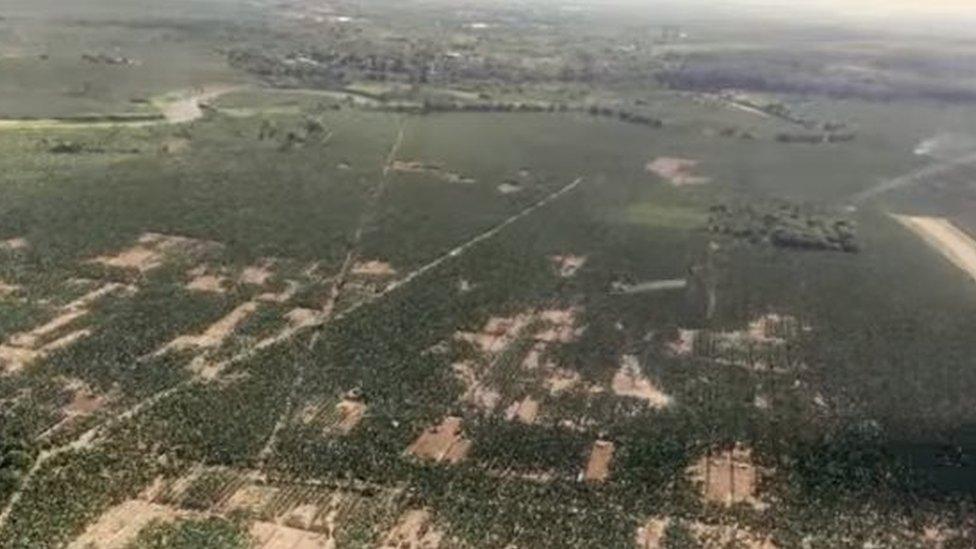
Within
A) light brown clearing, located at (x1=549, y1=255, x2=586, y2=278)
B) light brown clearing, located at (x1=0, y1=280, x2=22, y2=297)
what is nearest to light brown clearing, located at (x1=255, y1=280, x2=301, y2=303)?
light brown clearing, located at (x1=0, y1=280, x2=22, y2=297)

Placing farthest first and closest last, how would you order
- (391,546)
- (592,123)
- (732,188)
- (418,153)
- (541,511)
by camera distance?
(592,123) < (418,153) < (732,188) < (541,511) < (391,546)

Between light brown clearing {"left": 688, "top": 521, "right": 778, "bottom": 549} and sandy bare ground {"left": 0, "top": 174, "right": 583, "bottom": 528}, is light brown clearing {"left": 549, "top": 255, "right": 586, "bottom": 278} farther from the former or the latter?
light brown clearing {"left": 688, "top": 521, "right": 778, "bottom": 549}

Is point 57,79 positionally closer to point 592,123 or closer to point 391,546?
point 592,123

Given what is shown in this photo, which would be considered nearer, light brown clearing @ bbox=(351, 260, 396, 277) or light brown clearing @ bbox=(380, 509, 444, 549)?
light brown clearing @ bbox=(380, 509, 444, 549)

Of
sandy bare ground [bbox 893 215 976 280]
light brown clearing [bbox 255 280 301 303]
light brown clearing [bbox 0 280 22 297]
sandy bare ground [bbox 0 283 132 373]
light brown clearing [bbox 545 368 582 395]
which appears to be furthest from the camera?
sandy bare ground [bbox 893 215 976 280]

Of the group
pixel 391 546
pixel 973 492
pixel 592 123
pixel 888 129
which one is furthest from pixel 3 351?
pixel 888 129

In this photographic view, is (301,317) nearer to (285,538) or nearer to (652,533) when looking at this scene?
(285,538)
